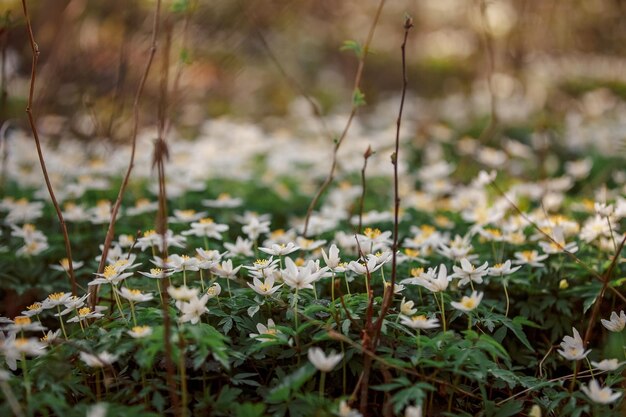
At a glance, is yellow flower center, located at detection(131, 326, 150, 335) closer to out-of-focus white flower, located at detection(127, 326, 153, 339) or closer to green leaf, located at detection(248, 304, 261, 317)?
out-of-focus white flower, located at detection(127, 326, 153, 339)

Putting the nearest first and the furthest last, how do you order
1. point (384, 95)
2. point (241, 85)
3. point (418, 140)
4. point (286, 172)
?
point (286, 172) < point (418, 140) < point (241, 85) < point (384, 95)

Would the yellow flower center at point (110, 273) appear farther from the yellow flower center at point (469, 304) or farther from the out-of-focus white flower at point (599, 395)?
the out-of-focus white flower at point (599, 395)

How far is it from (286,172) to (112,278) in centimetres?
255

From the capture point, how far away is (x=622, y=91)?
23.3 feet

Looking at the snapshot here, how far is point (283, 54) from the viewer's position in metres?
10.4

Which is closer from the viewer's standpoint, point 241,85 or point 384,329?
point 384,329

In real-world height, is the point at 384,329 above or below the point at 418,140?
above

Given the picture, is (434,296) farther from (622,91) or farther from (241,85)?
(241,85)

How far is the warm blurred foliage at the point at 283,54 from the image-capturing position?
4848mm

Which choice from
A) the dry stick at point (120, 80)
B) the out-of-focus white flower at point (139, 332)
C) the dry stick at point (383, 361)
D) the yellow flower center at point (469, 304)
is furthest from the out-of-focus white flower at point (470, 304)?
the dry stick at point (120, 80)

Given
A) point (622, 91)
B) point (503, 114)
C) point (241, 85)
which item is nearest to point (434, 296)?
point (503, 114)

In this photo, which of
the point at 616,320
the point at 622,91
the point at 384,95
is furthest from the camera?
the point at 384,95

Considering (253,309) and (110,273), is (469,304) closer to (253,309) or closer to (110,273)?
(253,309)

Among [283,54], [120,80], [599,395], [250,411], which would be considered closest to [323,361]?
[250,411]
